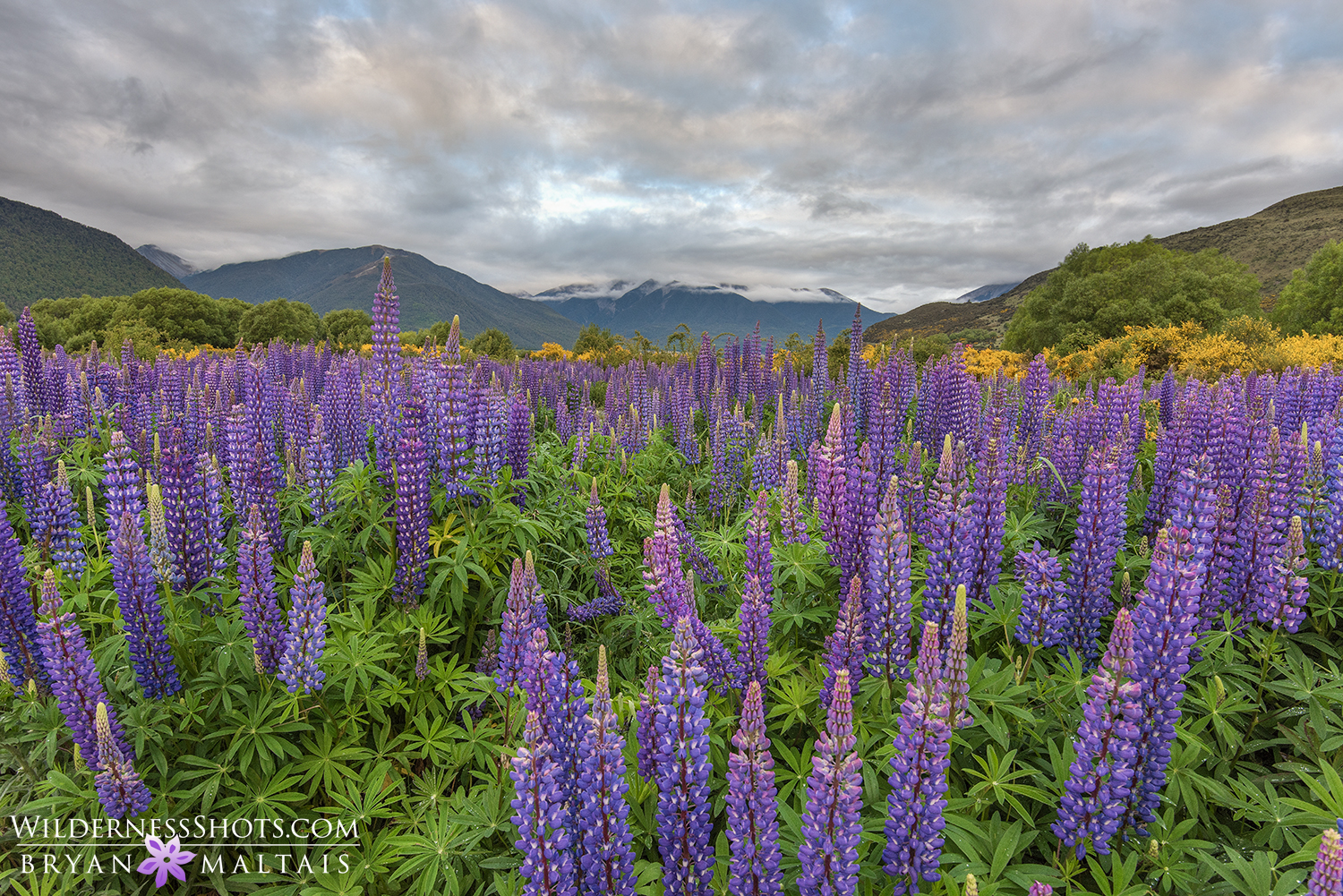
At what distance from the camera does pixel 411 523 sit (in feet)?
15.8

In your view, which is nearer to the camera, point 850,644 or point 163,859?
point 163,859

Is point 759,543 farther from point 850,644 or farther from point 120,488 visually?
point 120,488

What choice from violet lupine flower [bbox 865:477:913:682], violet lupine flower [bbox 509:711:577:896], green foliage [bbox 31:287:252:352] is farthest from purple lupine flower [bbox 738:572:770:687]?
green foliage [bbox 31:287:252:352]

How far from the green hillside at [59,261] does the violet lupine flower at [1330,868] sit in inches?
5586

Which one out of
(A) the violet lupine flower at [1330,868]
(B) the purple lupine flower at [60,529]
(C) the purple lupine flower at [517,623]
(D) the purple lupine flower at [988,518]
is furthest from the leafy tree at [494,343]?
(A) the violet lupine flower at [1330,868]

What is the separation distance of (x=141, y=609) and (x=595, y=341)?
75.0 ft

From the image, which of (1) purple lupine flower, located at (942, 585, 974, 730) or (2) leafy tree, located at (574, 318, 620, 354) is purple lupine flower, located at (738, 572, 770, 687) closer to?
(1) purple lupine flower, located at (942, 585, 974, 730)

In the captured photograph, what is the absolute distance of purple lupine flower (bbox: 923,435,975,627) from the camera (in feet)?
12.1

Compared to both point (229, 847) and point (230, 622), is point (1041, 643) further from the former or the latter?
point (230, 622)

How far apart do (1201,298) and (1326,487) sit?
42.4 meters

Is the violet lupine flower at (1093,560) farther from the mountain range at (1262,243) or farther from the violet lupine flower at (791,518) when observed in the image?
the mountain range at (1262,243)

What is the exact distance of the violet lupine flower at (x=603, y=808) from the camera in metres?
2.46

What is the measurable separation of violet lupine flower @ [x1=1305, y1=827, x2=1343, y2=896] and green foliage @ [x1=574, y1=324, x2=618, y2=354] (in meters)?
23.6

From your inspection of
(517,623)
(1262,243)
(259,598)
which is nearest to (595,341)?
(259,598)
